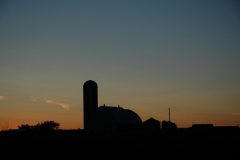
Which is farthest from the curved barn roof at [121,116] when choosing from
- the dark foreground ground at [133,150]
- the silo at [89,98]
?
the dark foreground ground at [133,150]

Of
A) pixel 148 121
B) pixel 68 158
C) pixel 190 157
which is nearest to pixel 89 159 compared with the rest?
pixel 68 158

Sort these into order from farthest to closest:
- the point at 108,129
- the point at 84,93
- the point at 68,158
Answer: the point at 84,93
the point at 108,129
the point at 68,158

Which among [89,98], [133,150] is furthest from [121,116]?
[133,150]

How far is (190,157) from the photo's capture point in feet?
40.5

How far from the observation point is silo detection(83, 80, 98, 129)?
177ft

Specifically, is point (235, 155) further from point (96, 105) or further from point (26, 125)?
point (26, 125)

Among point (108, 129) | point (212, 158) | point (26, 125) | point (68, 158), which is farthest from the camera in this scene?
point (26, 125)

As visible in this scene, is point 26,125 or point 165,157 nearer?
point 165,157

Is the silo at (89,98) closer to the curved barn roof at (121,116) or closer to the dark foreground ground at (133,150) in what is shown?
the curved barn roof at (121,116)

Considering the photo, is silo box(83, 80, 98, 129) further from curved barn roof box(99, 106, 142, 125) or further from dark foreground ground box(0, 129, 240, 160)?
dark foreground ground box(0, 129, 240, 160)

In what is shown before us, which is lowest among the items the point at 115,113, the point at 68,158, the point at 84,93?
the point at 68,158

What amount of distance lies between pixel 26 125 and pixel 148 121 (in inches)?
1080

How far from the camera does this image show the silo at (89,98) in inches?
2120

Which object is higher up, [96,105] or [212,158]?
[96,105]
